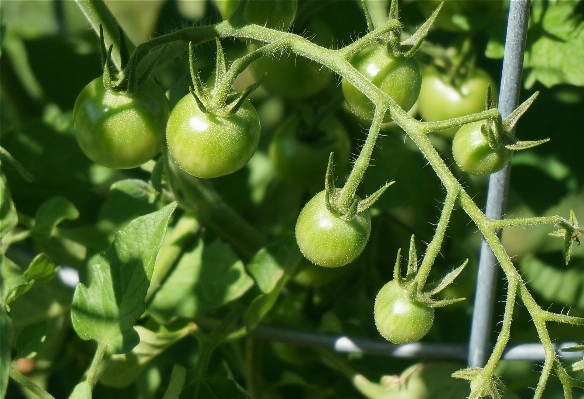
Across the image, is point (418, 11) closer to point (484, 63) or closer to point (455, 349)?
point (484, 63)

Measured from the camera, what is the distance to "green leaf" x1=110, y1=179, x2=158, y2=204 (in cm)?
76

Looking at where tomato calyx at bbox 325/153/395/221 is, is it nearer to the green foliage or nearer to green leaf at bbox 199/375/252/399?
the green foliage

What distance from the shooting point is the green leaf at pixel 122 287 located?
62cm

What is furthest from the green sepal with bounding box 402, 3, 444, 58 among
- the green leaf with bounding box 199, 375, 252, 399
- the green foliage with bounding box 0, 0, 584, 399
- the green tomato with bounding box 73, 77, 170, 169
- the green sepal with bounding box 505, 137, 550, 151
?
the green leaf with bounding box 199, 375, 252, 399

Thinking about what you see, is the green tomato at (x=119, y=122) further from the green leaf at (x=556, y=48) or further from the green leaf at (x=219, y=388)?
the green leaf at (x=556, y=48)

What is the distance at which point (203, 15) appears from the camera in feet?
3.90

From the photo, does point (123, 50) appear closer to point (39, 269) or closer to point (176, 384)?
point (39, 269)

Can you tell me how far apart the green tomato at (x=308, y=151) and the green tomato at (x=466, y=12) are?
191 millimetres

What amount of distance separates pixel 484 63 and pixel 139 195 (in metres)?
0.60

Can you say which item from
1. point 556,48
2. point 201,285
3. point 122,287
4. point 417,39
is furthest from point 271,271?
point 556,48

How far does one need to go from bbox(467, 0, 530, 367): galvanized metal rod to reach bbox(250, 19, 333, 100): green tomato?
260 millimetres

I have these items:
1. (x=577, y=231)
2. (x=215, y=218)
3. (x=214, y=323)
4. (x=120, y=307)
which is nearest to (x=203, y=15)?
(x=215, y=218)

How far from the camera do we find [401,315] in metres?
0.57

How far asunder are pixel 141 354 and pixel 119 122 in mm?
299
